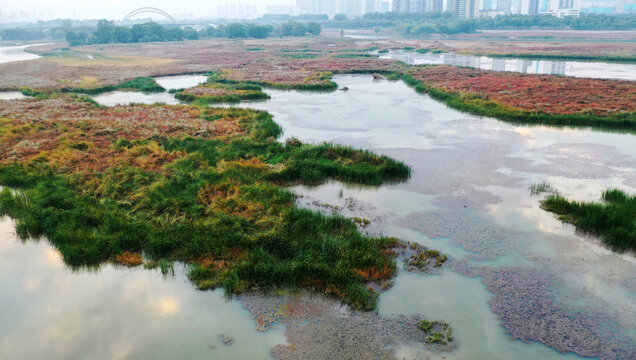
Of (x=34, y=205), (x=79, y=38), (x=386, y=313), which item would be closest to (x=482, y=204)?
(x=386, y=313)

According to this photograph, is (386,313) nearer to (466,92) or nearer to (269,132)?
(269,132)

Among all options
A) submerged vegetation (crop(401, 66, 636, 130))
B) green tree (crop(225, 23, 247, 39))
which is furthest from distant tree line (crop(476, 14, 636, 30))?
submerged vegetation (crop(401, 66, 636, 130))

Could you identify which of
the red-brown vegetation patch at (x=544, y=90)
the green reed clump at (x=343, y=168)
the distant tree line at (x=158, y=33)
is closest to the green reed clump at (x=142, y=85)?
the red-brown vegetation patch at (x=544, y=90)

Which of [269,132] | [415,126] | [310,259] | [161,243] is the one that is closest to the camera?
[310,259]

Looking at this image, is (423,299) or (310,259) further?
(310,259)

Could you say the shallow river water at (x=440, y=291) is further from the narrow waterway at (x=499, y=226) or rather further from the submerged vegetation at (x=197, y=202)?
the submerged vegetation at (x=197, y=202)

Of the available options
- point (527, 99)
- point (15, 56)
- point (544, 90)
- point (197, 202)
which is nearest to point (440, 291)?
point (197, 202)

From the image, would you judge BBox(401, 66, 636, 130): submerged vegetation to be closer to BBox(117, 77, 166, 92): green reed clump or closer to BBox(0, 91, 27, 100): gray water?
BBox(117, 77, 166, 92): green reed clump
